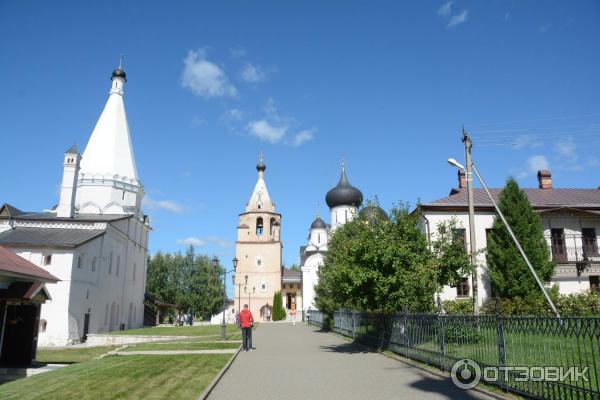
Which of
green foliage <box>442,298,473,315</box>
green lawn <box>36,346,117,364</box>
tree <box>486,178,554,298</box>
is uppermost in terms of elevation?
tree <box>486,178,554,298</box>

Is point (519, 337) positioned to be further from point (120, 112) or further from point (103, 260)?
point (120, 112)

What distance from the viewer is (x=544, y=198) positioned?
101 feet

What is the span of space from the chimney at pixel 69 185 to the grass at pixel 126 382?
25.4 m

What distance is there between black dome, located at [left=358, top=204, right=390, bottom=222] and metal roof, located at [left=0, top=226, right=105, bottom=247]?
19.6 metres

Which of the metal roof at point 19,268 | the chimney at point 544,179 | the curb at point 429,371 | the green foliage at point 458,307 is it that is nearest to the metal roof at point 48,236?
the metal roof at point 19,268

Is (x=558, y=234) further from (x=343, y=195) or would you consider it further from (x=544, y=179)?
(x=343, y=195)

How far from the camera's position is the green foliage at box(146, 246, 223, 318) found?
199 feet

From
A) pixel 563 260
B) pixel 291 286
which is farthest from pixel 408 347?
pixel 291 286

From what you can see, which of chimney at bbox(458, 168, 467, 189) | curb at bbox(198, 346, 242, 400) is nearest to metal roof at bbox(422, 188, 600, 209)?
chimney at bbox(458, 168, 467, 189)

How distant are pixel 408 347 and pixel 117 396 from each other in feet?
25.8

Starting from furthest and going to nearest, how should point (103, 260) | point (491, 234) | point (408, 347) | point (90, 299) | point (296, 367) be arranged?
point (103, 260)
point (90, 299)
point (491, 234)
point (408, 347)
point (296, 367)

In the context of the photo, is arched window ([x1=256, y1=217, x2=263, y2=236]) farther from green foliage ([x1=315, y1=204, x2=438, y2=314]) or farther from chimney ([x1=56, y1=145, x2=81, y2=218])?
green foliage ([x1=315, y1=204, x2=438, y2=314])

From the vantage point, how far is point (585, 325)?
6012mm

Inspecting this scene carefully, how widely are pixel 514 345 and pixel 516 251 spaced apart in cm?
1872
